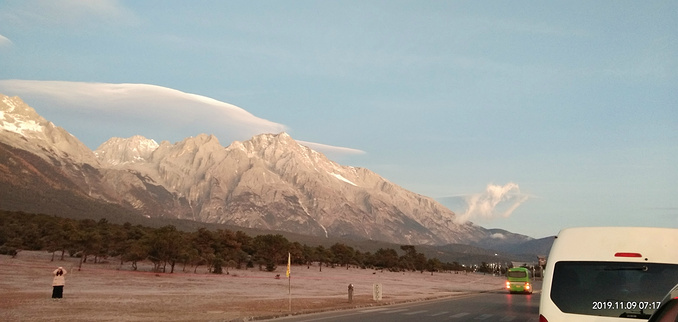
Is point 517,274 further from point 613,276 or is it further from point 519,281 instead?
point 613,276

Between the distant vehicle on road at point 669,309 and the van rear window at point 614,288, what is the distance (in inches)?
157

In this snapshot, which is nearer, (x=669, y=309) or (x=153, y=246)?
(x=669, y=309)

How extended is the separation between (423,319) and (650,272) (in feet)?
59.5

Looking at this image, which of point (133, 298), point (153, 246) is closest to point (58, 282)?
point (133, 298)

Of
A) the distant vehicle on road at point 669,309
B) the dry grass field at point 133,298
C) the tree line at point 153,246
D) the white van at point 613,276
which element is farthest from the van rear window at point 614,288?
the tree line at point 153,246

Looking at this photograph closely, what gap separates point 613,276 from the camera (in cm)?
816

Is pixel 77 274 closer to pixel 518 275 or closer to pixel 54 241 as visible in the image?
pixel 54 241

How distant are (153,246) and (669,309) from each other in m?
69.8

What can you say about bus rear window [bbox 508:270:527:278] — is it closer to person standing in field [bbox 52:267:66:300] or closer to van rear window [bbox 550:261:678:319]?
Result: person standing in field [bbox 52:267:66:300]

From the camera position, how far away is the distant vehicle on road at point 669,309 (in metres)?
4.05

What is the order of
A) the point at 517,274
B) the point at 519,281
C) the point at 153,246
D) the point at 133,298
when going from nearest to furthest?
the point at 133,298, the point at 519,281, the point at 517,274, the point at 153,246

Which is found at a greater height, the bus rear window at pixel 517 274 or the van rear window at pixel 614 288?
the bus rear window at pixel 517 274

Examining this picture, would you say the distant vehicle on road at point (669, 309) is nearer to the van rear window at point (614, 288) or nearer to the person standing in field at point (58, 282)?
the van rear window at point (614, 288)

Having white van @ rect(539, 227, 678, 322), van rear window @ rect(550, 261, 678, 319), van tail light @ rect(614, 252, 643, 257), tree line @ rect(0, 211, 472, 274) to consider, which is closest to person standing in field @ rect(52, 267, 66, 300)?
white van @ rect(539, 227, 678, 322)
